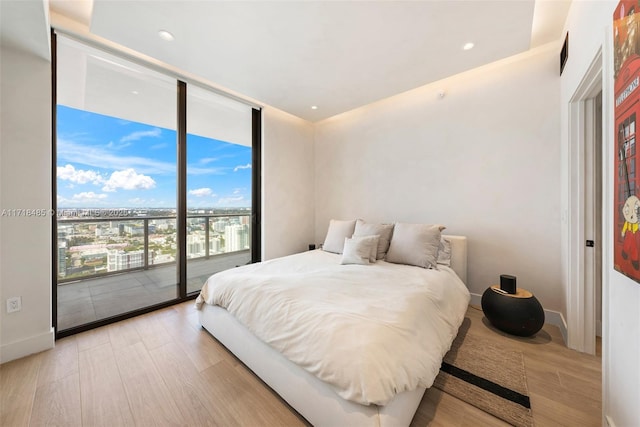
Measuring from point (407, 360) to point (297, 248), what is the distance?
10.1ft

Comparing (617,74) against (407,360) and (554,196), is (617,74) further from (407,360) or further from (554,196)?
(554,196)

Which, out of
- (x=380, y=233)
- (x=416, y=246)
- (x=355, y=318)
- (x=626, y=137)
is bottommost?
(x=355, y=318)

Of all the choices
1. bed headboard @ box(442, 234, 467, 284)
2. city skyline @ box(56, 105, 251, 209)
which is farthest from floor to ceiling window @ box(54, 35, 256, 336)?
bed headboard @ box(442, 234, 467, 284)

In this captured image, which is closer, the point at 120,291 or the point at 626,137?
the point at 626,137

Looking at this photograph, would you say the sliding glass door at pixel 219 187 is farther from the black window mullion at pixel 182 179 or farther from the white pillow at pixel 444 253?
the white pillow at pixel 444 253

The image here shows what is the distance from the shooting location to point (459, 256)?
8.39 ft

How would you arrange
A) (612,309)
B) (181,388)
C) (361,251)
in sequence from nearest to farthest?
(612,309), (181,388), (361,251)

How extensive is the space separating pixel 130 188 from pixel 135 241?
76 centimetres

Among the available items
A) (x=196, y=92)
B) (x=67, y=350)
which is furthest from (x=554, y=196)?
(x=67, y=350)

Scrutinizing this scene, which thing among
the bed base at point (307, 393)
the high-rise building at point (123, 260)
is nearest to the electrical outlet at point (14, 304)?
the high-rise building at point (123, 260)

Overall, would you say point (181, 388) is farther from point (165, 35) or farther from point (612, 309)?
point (165, 35)

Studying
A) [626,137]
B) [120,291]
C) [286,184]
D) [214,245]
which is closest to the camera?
[626,137]

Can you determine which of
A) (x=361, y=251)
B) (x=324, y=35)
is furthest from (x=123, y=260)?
(x=324, y=35)

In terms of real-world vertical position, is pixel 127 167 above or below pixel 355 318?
above
